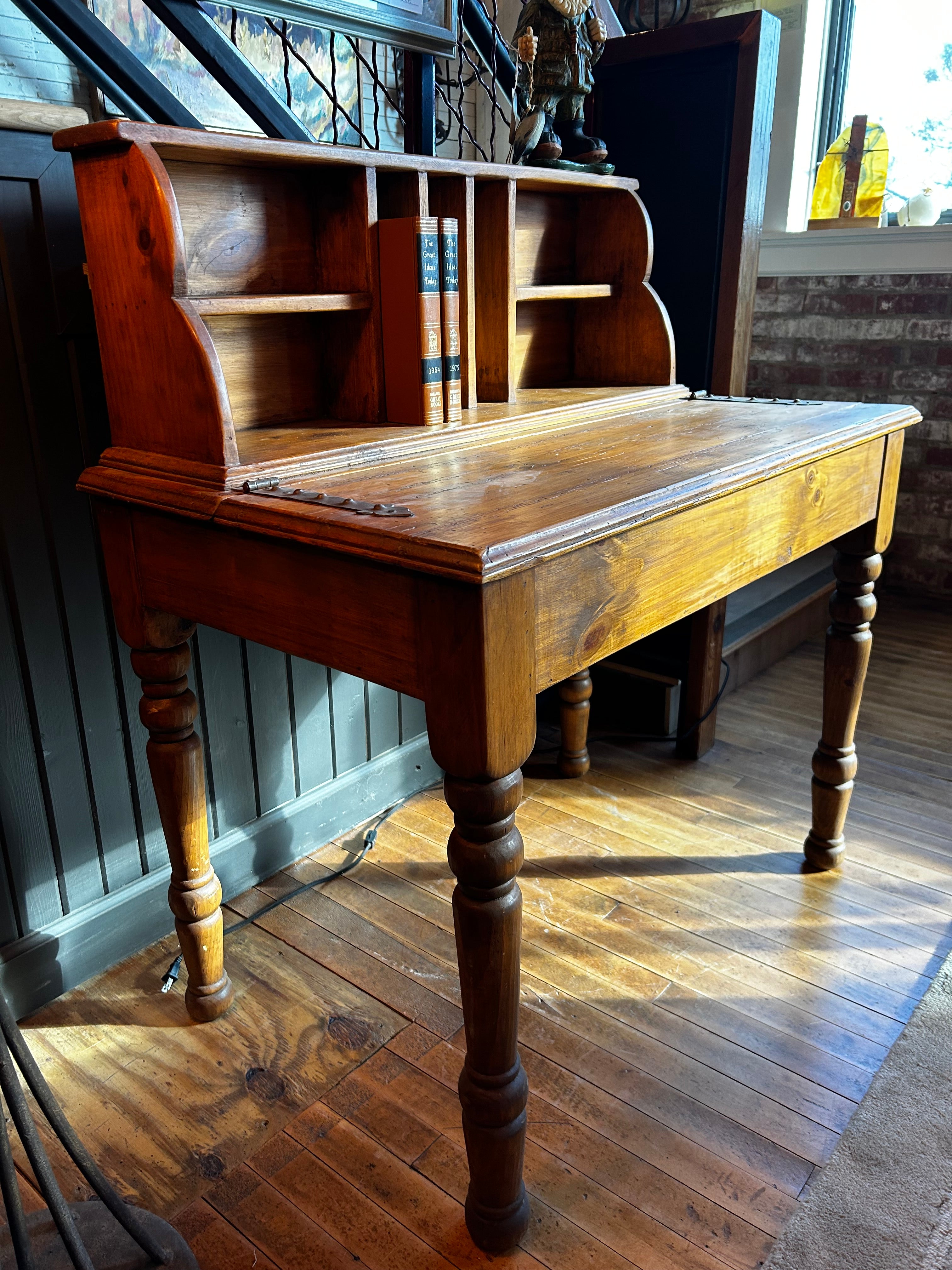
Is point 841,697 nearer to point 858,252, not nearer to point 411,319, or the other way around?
point 411,319

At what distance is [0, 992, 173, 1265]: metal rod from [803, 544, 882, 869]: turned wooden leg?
1.37 m

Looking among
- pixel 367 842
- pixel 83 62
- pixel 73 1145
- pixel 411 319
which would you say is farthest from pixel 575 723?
pixel 83 62

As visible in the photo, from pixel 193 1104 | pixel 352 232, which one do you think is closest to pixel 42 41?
pixel 352 232

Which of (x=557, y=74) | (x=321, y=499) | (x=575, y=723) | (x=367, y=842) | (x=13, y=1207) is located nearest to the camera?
(x=13, y=1207)

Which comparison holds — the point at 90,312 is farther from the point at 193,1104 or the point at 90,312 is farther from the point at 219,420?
the point at 193,1104

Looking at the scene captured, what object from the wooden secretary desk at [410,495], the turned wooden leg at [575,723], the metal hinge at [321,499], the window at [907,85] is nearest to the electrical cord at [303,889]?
the wooden secretary desk at [410,495]

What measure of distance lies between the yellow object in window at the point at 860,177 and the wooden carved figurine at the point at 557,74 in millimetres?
2095

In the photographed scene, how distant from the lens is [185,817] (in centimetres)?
149

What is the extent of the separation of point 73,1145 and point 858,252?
12.1 ft

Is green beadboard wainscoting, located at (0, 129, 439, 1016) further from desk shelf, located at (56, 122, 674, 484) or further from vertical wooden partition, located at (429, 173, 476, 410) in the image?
vertical wooden partition, located at (429, 173, 476, 410)

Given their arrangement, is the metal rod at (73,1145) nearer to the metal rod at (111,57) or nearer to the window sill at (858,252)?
the metal rod at (111,57)

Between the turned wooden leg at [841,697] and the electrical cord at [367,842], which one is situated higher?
the turned wooden leg at [841,697]

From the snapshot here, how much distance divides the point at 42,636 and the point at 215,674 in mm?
349

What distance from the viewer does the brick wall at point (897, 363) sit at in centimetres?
352
